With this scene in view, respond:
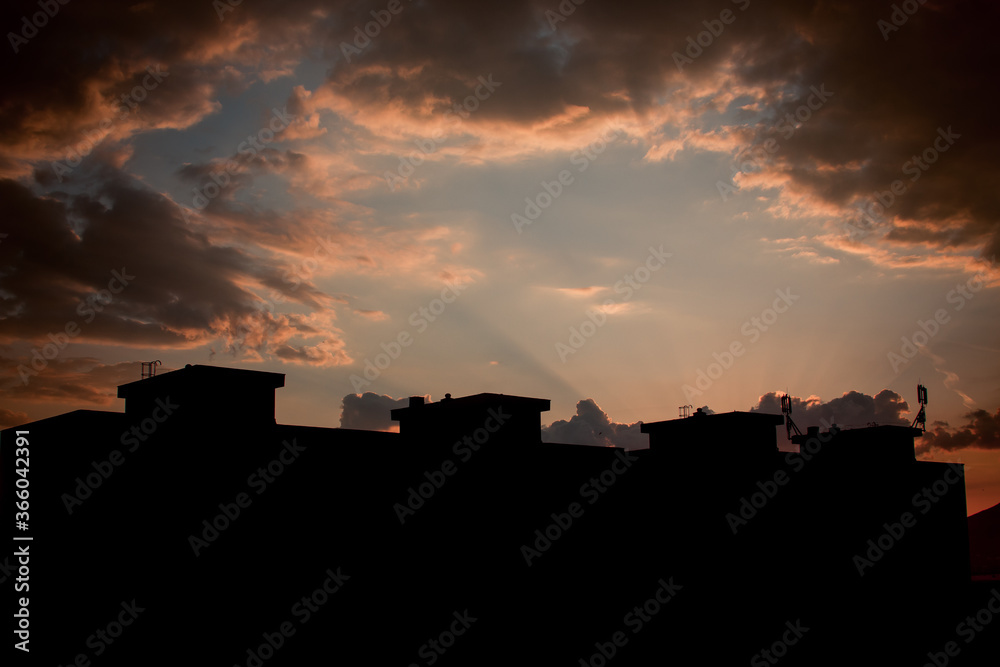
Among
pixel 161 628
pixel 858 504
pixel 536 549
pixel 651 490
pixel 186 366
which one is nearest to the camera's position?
pixel 161 628

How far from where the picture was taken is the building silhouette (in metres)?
18.9

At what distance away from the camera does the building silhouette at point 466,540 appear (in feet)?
61.9

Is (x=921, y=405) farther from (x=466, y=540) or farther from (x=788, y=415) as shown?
(x=466, y=540)

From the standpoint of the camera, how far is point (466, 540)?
23078 mm

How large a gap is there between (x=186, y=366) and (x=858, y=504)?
30.8 m

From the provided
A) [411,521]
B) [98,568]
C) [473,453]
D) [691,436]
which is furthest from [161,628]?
[691,436]

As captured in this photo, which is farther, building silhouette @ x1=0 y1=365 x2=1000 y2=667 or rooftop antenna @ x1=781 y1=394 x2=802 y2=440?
rooftop antenna @ x1=781 y1=394 x2=802 y2=440

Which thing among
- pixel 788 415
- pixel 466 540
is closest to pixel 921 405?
pixel 788 415

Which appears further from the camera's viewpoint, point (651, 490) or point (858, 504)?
point (858, 504)

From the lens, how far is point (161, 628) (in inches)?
717

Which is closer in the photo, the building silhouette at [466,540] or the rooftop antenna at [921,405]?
the building silhouette at [466,540]

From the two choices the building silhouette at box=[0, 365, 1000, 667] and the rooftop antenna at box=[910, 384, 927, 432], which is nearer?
the building silhouette at box=[0, 365, 1000, 667]

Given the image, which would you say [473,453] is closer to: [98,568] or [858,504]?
[98,568]

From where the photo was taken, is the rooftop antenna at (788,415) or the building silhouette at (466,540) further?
the rooftop antenna at (788,415)
